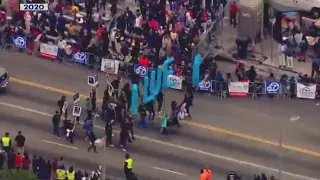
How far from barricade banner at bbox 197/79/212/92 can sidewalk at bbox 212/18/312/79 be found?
3387 millimetres

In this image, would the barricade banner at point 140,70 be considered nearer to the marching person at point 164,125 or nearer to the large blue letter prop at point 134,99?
the large blue letter prop at point 134,99

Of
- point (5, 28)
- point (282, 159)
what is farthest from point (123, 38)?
point (282, 159)

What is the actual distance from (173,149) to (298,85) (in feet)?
23.8

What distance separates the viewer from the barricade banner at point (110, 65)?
167 feet

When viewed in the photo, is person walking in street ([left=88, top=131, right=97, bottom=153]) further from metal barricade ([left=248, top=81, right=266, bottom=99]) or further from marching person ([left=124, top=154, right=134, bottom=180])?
metal barricade ([left=248, top=81, right=266, bottom=99])

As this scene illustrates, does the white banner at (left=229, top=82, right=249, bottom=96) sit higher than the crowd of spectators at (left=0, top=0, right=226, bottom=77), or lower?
lower

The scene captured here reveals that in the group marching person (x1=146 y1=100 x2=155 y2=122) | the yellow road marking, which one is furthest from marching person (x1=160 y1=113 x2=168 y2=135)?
the yellow road marking

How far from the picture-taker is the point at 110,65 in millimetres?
50906

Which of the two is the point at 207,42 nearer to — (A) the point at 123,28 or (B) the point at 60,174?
(A) the point at 123,28

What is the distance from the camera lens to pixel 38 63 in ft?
171

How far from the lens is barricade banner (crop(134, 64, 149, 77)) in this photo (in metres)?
50.0

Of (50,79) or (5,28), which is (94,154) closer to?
(50,79)

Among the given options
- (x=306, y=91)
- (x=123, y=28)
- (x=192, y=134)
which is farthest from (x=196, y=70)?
(x=123, y=28)

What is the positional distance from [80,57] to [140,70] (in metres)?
3.08
